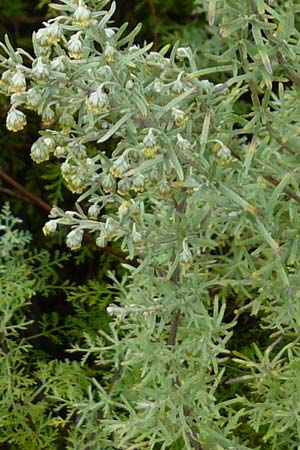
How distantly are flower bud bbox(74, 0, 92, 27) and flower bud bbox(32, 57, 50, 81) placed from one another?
0.23 ft

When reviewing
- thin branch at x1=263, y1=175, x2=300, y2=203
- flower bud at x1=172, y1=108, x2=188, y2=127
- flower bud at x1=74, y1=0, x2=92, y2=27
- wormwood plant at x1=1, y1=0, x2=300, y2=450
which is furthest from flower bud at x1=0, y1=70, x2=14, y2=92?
thin branch at x1=263, y1=175, x2=300, y2=203

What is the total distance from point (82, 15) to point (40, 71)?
9cm

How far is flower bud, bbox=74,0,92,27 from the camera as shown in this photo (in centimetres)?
99

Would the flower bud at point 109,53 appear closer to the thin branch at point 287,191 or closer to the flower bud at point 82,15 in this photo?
the flower bud at point 82,15

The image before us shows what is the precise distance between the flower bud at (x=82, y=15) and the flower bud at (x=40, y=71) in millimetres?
72

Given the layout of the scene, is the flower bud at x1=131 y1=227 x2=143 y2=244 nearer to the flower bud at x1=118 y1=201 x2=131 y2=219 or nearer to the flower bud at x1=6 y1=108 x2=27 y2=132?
the flower bud at x1=118 y1=201 x2=131 y2=219

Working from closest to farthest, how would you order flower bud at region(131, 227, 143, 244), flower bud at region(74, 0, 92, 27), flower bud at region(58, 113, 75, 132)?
1. flower bud at region(74, 0, 92, 27)
2. flower bud at region(58, 113, 75, 132)
3. flower bud at region(131, 227, 143, 244)

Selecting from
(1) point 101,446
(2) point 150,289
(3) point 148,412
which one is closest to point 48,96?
(2) point 150,289

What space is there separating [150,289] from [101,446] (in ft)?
1.50

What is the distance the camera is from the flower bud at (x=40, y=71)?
1007mm

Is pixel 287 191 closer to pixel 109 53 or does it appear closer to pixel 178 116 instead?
pixel 178 116

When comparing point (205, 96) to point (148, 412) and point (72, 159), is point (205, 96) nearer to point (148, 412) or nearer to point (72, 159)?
point (72, 159)

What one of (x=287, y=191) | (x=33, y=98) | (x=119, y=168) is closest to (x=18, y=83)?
(x=33, y=98)

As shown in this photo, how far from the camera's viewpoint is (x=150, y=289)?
131 cm
